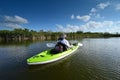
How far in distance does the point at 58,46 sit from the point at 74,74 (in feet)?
14.9

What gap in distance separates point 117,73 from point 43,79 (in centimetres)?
493

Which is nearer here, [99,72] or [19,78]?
[19,78]

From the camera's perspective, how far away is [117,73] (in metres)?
7.51

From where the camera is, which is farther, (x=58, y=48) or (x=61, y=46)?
(x=61, y=46)

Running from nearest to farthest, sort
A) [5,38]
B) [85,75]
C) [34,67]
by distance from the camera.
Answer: [85,75] < [34,67] < [5,38]

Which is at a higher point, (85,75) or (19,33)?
(19,33)

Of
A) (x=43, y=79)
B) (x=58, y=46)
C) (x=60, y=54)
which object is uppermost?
(x=58, y=46)

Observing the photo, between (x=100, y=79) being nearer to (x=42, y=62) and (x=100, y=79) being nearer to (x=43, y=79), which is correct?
(x=43, y=79)

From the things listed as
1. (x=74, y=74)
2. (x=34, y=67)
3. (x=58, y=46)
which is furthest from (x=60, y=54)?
(x=74, y=74)

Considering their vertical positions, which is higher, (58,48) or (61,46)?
(61,46)

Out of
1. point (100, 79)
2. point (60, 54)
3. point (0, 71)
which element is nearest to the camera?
point (100, 79)

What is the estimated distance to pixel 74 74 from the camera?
7.53m

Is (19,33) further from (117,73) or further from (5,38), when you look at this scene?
(117,73)

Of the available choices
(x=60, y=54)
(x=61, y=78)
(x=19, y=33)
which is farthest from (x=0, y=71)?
(x=19, y=33)
